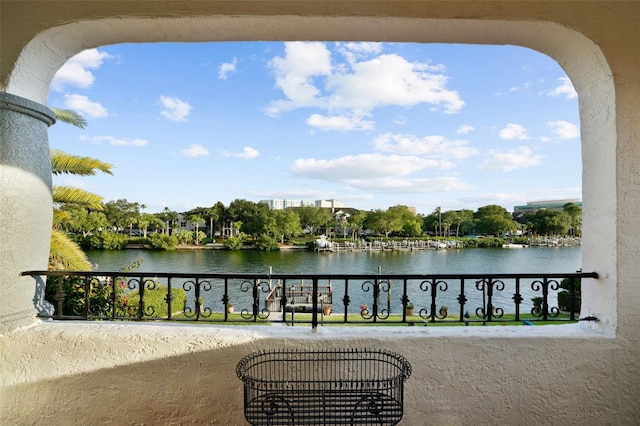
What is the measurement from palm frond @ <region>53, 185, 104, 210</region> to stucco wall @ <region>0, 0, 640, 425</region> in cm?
419

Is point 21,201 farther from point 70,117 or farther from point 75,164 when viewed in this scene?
point 70,117

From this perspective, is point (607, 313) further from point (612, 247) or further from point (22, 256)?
point (22, 256)

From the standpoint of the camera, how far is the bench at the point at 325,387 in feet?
5.17

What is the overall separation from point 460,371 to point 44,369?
2328 mm

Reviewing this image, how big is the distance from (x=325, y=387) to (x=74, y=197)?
18.2 feet

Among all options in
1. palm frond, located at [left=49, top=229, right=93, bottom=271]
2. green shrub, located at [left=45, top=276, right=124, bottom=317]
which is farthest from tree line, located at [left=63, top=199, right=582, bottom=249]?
green shrub, located at [left=45, top=276, right=124, bottom=317]

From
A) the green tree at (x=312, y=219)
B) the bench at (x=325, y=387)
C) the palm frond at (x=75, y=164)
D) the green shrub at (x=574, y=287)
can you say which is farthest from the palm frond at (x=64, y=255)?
the green tree at (x=312, y=219)

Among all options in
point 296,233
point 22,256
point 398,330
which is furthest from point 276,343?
point 296,233

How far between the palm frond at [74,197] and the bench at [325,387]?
5090mm

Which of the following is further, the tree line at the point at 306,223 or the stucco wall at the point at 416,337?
the tree line at the point at 306,223

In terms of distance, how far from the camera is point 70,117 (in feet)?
18.3

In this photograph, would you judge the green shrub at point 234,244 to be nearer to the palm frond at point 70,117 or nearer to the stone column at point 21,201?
the palm frond at point 70,117

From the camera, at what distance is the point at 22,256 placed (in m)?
1.92

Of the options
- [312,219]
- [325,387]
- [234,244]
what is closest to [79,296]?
[325,387]
